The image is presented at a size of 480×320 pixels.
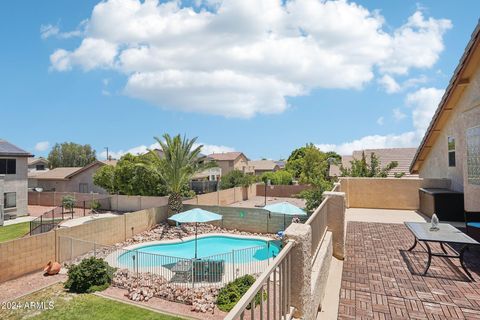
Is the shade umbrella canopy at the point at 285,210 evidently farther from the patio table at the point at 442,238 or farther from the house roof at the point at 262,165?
the house roof at the point at 262,165

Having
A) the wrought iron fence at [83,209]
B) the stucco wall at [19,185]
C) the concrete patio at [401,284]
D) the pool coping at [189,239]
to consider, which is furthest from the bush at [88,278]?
the stucco wall at [19,185]

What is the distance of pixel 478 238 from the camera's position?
8.09 meters

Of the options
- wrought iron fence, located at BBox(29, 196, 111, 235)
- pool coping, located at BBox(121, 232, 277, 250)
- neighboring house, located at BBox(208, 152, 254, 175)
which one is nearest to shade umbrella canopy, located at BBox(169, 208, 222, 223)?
pool coping, located at BBox(121, 232, 277, 250)

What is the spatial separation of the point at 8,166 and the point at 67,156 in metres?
46.6

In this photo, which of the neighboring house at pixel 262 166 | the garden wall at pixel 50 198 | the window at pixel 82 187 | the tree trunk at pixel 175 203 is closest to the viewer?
the tree trunk at pixel 175 203

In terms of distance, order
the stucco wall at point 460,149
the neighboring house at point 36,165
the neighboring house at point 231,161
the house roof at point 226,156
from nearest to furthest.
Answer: the stucco wall at point 460,149
the neighboring house at point 36,165
the neighboring house at point 231,161
the house roof at point 226,156

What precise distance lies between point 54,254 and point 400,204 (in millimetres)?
17416

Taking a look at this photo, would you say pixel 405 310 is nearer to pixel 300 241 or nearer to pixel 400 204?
pixel 300 241

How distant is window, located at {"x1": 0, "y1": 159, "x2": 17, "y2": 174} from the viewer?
2699 centimetres

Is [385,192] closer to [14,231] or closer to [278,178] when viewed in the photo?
[14,231]

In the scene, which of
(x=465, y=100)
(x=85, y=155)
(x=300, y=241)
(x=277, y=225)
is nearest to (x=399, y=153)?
(x=277, y=225)

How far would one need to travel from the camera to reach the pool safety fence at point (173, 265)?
41.4ft

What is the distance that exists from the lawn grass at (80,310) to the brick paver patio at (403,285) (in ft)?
20.4

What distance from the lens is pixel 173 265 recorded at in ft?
44.9
